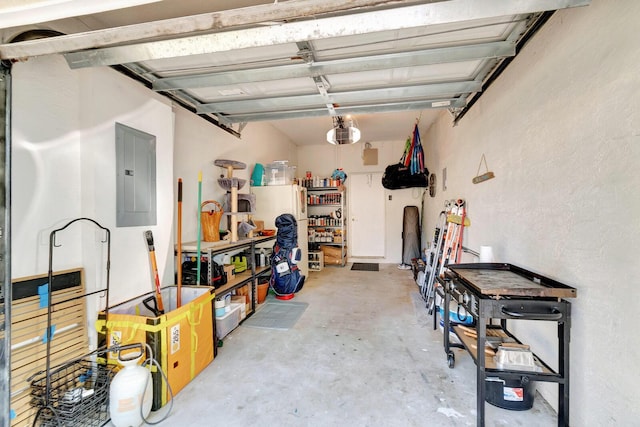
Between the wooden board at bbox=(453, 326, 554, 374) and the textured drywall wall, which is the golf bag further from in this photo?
the wooden board at bbox=(453, 326, 554, 374)

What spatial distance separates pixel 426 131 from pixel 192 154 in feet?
14.8

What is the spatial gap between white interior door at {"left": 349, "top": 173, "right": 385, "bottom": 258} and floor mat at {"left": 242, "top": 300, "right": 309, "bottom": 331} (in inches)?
126

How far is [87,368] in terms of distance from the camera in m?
1.77

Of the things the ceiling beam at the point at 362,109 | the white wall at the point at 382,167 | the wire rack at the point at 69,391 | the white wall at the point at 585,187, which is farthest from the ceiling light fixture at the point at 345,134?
the wire rack at the point at 69,391

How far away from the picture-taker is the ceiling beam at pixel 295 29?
125 centimetres

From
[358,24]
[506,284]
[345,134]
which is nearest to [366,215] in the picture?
[345,134]

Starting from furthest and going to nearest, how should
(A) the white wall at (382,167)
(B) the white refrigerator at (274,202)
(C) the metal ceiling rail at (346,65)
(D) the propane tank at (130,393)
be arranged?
(A) the white wall at (382,167) → (B) the white refrigerator at (274,202) → (C) the metal ceiling rail at (346,65) → (D) the propane tank at (130,393)

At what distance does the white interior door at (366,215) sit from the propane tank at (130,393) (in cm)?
536

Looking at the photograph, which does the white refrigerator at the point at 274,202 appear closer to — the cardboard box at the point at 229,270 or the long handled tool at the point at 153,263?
the cardboard box at the point at 229,270

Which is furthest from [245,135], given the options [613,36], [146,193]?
[613,36]

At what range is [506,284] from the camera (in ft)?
5.26

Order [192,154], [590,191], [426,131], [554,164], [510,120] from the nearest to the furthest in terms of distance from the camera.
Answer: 1. [590,191]
2. [554,164]
3. [510,120]
4. [192,154]
5. [426,131]

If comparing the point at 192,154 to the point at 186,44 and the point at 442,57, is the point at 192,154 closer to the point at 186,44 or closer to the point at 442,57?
the point at 186,44

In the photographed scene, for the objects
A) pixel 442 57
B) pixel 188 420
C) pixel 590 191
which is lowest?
pixel 188 420
